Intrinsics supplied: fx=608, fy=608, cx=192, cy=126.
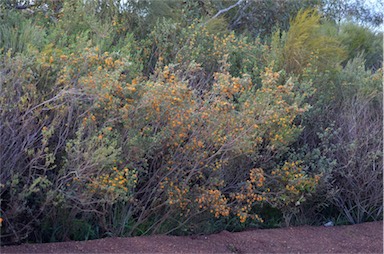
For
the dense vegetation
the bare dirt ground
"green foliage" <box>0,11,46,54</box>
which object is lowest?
the bare dirt ground

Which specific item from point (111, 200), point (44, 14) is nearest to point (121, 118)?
point (111, 200)

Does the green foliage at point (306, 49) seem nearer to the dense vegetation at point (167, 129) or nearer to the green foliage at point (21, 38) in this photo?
the dense vegetation at point (167, 129)

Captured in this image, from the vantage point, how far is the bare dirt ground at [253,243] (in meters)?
5.88

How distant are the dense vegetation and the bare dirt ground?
9.4 inches

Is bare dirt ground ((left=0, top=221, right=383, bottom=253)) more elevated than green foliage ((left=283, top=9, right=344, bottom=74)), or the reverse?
green foliage ((left=283, top=9, right=344, bottom=74))

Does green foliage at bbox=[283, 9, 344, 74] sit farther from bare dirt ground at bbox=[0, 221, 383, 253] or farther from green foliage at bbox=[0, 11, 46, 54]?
green foliage at bbox=[0, 11, 46, 54]

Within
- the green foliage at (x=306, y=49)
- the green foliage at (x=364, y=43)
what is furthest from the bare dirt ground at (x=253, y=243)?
the green foliage at (x=364, y=43)

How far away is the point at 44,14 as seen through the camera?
30.1 ft

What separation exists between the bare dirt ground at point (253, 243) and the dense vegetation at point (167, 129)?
239 mm

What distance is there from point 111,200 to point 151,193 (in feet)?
2.88

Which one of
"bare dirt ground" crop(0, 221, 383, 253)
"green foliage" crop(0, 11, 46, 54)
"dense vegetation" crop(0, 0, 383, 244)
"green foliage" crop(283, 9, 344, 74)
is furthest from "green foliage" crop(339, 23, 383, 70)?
"green foliage" crop(0, 11, 46, 54)

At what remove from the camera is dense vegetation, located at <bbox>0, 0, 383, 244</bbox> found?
5.70 meters

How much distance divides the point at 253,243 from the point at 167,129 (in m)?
1.70

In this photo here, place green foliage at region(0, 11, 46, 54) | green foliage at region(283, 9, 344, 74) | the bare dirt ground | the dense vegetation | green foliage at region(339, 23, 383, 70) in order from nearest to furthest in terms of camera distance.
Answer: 1. the dense vegetation
2. the bare dirt ground
3. green foliage at region(0, 11, 46, 54)
4. green foliage at region(283, 9, 344, 74)
5. green foliage at region(339, 23, 383, 70)
